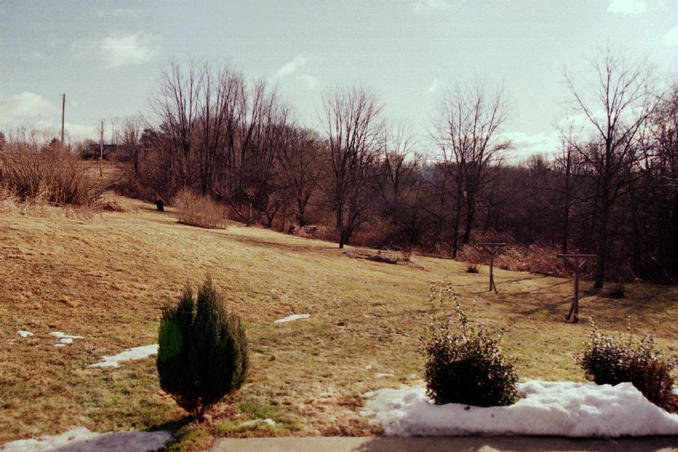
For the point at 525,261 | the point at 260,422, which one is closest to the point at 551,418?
the point at 260,422

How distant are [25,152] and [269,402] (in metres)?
12.7

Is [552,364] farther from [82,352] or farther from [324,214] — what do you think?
[324,214]

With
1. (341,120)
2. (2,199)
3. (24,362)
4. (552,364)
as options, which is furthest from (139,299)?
(341,120)

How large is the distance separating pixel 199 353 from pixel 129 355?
9.14ft

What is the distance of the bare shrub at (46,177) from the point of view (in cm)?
1273

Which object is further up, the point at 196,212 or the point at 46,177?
the point at 46,177

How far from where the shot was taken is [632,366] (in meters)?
4.82

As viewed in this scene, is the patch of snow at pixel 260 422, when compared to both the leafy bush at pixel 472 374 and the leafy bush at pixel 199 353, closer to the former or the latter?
the leafy bush at pixel 199 353

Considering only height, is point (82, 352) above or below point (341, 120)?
below

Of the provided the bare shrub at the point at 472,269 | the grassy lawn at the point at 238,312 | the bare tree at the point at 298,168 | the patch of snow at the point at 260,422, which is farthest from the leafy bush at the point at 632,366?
the bare tree at the point at 298,168

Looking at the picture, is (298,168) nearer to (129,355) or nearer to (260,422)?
(129,355)

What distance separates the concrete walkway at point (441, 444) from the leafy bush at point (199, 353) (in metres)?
0.52

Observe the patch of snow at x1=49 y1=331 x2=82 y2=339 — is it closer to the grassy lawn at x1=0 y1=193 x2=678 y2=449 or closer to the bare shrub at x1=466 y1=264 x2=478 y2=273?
the grassy lawn at x1=0 y1=193 x2=678 y2=449

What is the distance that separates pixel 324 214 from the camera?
42.3m
